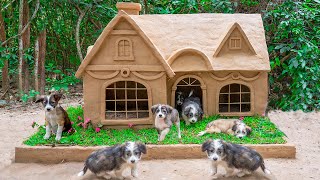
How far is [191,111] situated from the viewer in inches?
375

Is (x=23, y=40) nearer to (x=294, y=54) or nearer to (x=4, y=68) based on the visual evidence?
(x=4, y=68)

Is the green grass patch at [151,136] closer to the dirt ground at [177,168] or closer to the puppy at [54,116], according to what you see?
the puppy at [54,116]

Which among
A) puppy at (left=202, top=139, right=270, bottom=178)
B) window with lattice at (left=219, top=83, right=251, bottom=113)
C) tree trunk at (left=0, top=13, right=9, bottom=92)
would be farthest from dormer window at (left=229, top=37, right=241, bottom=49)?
tree trunk at (left=0, top=13, right=9, bottom=92)

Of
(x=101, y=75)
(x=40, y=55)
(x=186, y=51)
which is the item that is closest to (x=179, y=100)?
(x=186, y=51)

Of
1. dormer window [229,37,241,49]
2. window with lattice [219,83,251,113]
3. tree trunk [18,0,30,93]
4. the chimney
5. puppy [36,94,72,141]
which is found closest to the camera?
puppy [36,94,72,141]

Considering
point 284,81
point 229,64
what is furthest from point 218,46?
point 284,81

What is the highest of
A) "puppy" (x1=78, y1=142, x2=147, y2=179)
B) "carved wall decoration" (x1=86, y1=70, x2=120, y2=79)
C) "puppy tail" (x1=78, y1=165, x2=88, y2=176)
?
"carved wall decoration" (x1=86, y1=70, x2=120, y2=79)

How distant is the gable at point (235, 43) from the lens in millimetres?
10141

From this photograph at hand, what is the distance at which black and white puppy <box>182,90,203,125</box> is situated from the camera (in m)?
9.54

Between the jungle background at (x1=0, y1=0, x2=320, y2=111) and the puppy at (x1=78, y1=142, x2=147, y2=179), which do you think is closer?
the puppy at (x1=78, y1=142, x2=147, y2=179)

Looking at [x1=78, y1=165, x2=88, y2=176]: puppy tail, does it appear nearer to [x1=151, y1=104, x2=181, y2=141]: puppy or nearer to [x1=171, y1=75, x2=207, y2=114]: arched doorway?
[x1=151, y1=104, x2=181, y2=141]: puppy

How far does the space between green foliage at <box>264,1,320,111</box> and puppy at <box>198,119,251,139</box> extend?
3994mm

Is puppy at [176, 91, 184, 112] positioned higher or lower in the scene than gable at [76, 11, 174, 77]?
lower

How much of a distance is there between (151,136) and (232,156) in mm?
2426
